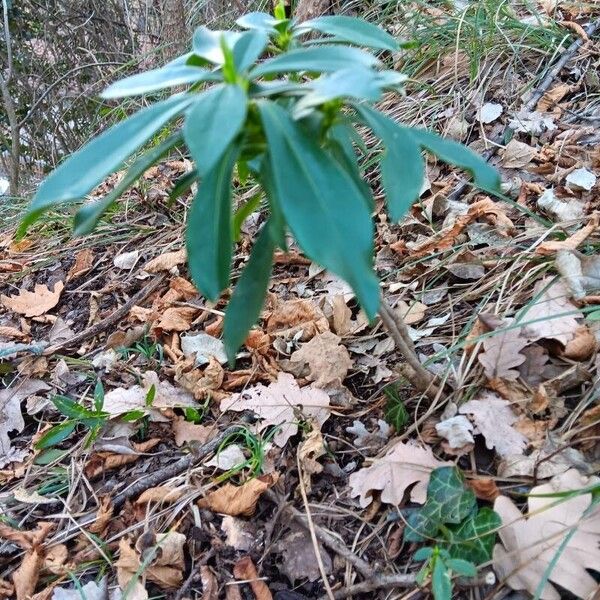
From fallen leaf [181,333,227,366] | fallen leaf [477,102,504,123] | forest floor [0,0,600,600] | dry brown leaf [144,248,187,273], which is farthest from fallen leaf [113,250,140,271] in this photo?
fallen leaf [477,102,504,123]

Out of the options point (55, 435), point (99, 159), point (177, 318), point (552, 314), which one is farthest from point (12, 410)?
point (552, 314)

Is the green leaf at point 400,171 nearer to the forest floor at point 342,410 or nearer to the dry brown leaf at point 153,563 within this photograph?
the forest floor at point 342,410

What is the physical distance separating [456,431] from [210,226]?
574 millimetres

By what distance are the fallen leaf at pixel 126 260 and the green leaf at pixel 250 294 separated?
1157 mm

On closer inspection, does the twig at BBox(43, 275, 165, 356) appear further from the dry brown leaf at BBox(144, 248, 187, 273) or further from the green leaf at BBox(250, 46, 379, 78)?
the green leaf at BBox(250, 46, 379, 78)

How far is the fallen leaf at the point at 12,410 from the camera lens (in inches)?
52.4

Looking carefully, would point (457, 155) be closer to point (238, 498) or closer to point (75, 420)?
point (238, 498)

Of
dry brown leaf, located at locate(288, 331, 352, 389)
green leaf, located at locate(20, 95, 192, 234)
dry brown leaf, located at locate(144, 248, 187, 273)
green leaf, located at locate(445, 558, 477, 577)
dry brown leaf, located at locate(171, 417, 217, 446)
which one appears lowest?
green leaf, located at locate(445, 558, 477, 577)

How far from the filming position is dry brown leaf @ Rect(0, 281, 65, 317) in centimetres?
181

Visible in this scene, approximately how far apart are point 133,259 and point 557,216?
132 centimetres

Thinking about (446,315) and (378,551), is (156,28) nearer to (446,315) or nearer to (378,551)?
(446,315)

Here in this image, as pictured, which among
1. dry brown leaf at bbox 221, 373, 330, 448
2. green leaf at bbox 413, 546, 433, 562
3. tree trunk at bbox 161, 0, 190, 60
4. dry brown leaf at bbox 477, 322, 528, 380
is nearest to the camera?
green leaf at bbox 413, 546, 433, 562

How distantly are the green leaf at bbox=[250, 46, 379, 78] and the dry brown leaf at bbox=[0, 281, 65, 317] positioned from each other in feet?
4.41

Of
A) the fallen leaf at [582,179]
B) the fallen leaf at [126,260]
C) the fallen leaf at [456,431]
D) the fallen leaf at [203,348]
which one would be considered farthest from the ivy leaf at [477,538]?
the fallen leaf at [126,260]
